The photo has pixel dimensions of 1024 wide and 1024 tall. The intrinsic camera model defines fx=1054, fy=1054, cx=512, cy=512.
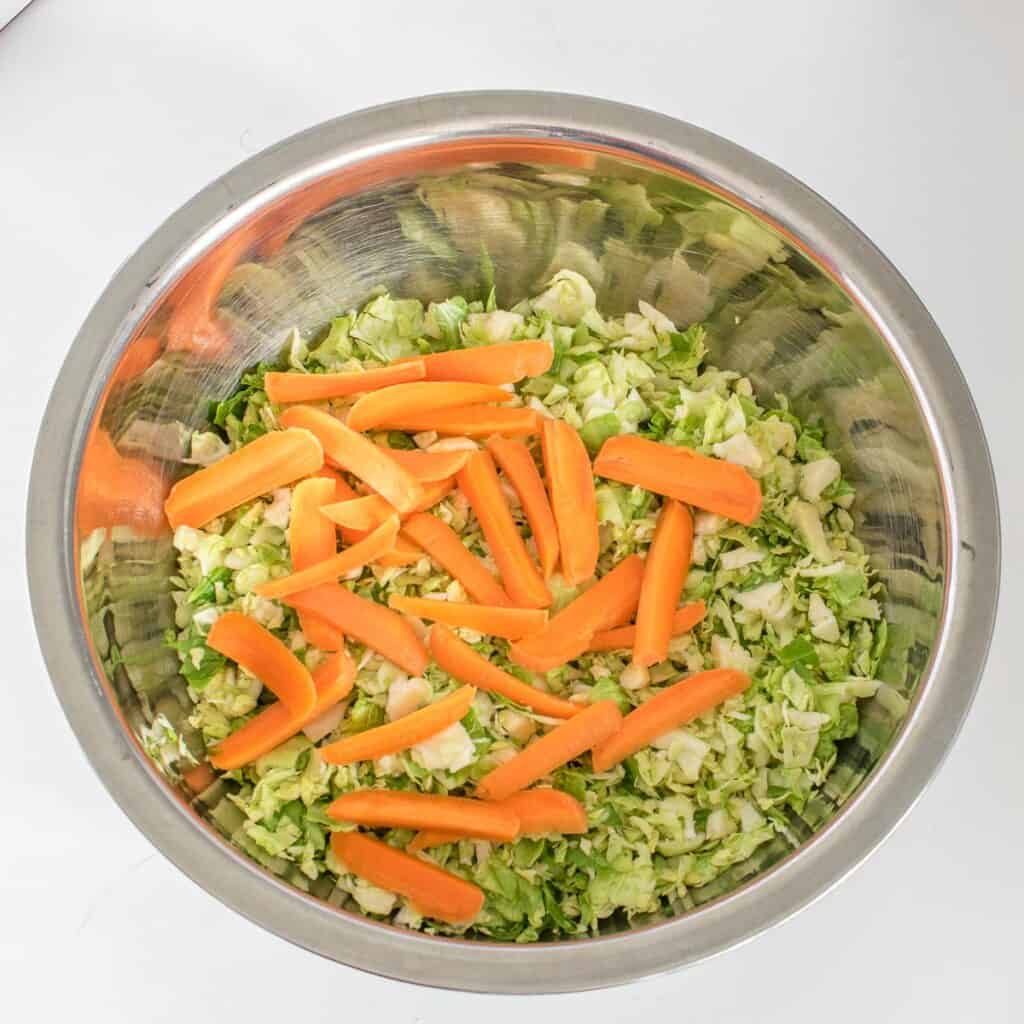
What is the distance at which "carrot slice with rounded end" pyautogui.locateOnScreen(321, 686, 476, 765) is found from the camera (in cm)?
137

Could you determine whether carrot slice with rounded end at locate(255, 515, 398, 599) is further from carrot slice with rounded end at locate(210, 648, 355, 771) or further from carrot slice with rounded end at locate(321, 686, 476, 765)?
carrot slice with rounded end at locate(321, 686, 476, 765)

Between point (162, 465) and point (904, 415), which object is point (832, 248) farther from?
point (162, 465)

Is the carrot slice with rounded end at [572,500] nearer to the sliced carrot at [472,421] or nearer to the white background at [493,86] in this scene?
the sliced carrot at [472,421]

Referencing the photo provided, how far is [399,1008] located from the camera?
4.75 ft

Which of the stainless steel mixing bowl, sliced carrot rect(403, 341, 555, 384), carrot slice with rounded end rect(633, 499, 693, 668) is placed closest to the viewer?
the stainless steel mixing bowl

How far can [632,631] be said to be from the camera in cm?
148

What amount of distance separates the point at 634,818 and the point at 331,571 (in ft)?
1.72

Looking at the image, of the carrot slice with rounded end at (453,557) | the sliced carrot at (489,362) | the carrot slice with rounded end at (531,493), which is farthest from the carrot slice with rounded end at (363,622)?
the sliced carrot at (489,362)

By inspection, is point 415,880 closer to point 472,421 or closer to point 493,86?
point 472,421

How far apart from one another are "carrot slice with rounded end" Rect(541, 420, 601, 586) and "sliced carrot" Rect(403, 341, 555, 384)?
104 mm

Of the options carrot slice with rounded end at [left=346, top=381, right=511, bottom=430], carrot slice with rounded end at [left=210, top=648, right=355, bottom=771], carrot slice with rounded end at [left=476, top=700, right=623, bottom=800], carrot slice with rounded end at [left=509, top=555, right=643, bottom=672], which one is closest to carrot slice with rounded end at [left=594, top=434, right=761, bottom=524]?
carrot slice with rounded end at [left=509, top=555, right=643, bottom=672]

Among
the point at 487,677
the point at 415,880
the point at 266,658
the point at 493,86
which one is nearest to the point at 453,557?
the point at 487,677

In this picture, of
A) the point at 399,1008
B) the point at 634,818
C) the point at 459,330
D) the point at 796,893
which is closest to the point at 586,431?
the point at 459,330

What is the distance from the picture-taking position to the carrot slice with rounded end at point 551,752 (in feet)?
4.54
